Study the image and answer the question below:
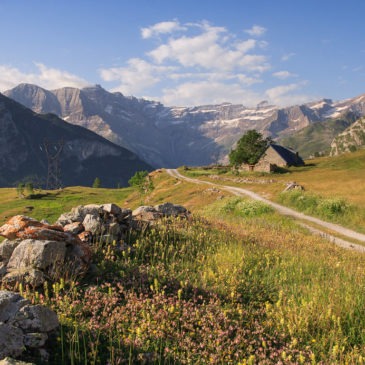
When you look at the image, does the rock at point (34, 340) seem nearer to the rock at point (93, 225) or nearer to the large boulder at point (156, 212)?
the rock at point (93, 225)

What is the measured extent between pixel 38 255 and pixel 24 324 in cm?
317

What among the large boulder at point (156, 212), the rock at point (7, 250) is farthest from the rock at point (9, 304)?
the large boulder at point (156, 212)

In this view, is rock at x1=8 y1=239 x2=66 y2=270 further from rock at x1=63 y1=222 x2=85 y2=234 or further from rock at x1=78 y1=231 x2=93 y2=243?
rock at x1=63 y1=222 x2=85 y2=234

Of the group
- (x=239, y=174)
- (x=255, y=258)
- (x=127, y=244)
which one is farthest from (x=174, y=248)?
(x=239, y=174)

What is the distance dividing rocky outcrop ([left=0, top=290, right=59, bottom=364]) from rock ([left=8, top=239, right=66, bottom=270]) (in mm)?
2556

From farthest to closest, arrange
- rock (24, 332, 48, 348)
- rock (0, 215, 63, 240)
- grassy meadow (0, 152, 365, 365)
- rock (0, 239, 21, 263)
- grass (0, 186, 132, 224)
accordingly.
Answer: grass (0, 186, 132, 224), rock (0, 215, 63, 240), rock (0, 239, 21, 263), grassy meadow (0, 152, 365, 365), rock (24, 332, 48, 348)

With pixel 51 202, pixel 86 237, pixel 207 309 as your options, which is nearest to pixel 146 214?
pixel 86 237

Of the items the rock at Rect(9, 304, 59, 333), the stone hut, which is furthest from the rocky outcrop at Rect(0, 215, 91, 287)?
the stone hut

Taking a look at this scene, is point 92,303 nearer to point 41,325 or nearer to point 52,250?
point 41,325

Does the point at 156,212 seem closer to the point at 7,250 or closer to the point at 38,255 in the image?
the point at 7,250

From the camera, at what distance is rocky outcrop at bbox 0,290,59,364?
Result: 5.00 meters

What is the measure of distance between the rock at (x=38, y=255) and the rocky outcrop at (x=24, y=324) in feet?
8.39

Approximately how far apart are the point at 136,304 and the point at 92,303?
0.99 metres

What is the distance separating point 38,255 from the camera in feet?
28.2
